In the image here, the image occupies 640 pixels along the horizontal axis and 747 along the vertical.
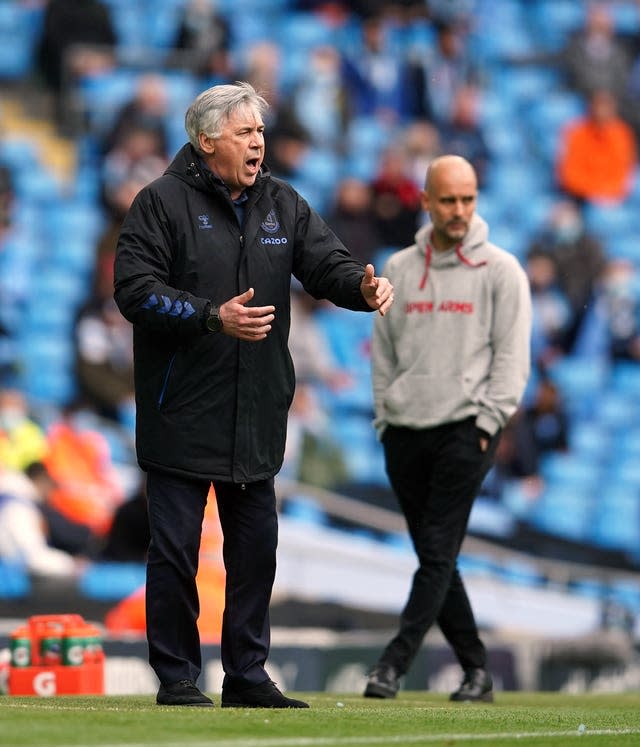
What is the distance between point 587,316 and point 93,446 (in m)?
4.92

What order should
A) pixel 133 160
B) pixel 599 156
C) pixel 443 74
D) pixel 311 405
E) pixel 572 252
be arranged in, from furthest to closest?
1. pixel 599 156
2. pixel 443 74
3. pixel 572 252
4. pixel 133 160
5. pixel 311 405

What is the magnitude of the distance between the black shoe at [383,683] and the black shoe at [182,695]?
1.41 m

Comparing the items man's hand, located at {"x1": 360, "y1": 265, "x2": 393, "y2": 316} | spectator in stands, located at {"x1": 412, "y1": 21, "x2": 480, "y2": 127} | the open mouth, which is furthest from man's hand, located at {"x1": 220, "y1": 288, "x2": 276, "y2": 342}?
spectator in stands, located at {"x1": 412, "y1": 21, "x2": 480, "y2": 127}

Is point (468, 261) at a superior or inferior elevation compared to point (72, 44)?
inferior

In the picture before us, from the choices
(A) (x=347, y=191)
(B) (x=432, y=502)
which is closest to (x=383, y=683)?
(B) (x=432, y=502)

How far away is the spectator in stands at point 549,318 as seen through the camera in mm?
15117

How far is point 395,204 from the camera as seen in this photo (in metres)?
15.0

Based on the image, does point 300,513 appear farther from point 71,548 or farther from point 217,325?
point 217,325

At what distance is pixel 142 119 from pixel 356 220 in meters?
1.95

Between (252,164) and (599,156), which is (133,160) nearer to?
(599,156)

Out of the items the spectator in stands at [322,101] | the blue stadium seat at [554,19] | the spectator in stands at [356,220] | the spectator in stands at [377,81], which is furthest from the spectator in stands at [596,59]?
the spectator in stands at [356,220]

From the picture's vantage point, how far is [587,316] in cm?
1530

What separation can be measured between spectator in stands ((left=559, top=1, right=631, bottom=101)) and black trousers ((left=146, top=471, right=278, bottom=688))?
1210 centimetres

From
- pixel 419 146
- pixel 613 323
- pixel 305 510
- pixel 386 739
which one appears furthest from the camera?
pixel 419 146
